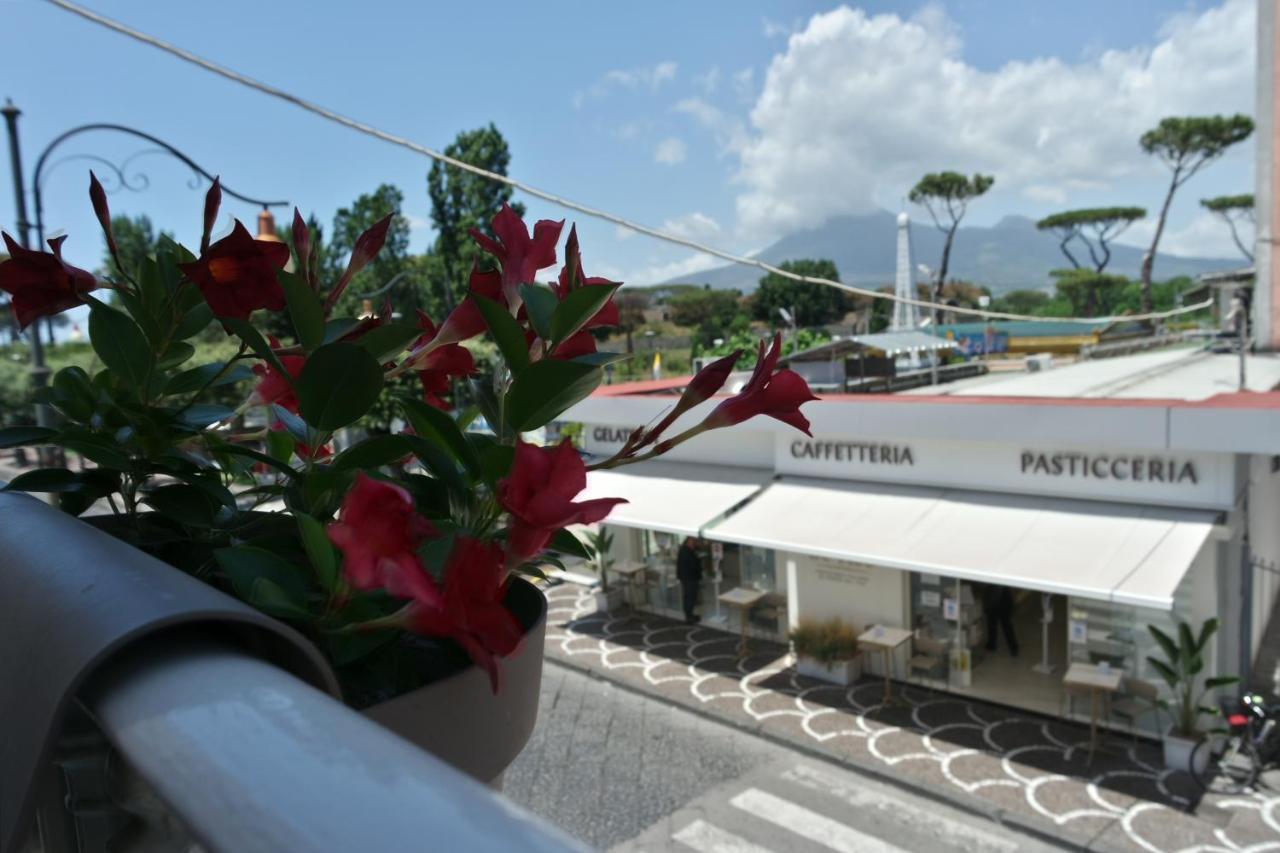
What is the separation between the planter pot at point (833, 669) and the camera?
37.1 feet

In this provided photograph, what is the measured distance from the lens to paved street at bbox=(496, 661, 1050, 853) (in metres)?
7.97

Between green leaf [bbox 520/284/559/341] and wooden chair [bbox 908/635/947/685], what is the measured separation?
11247 millimetres

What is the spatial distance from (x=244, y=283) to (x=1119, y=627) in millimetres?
10997

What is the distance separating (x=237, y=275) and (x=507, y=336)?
238 mm

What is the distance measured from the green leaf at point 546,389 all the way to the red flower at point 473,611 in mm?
104

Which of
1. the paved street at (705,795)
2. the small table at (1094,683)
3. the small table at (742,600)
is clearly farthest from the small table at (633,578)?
the small table at (1094,683)

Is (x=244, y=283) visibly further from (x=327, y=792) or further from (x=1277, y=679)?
(x=1277, y=679)

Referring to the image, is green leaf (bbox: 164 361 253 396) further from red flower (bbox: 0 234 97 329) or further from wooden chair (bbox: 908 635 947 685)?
wooden chair (bbox: 908 635 947 685)

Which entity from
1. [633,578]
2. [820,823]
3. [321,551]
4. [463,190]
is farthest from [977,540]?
[463,190]

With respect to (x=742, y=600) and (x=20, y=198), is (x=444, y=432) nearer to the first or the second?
(x=20, y=198)

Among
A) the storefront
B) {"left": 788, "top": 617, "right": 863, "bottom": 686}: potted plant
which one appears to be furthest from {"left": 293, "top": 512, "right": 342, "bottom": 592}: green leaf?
{"left": 788, "top": 617, "right": 863, "bottom": 686}: potted plant

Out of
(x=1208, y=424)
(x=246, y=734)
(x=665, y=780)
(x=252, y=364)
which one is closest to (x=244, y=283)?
(x=252, y=364)

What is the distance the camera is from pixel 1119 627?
10008mm

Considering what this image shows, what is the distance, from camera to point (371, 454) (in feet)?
2.40
